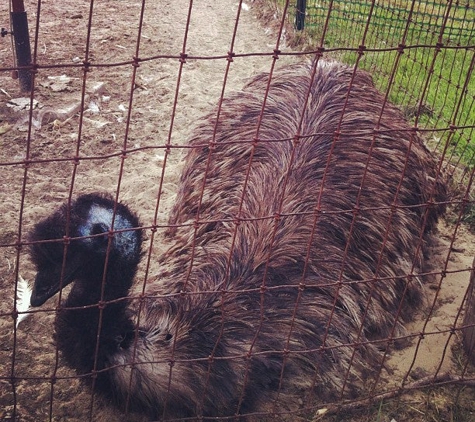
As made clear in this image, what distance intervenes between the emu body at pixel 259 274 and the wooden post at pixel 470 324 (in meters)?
0.29

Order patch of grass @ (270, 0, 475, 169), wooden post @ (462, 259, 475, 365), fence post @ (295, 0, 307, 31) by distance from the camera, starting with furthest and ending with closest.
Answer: fence post @ (295, 0, 307, 31) → patch of grass @ (270, 0, 475, 169) → wooden post @ (462, 259, 475, 365)

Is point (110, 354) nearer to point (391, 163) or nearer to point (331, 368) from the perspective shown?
point (331, 368)

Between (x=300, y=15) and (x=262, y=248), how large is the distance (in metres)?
4.70

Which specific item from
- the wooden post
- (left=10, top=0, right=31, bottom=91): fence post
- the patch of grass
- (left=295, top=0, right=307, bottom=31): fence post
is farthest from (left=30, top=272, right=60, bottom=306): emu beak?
(left=295, top=0, right=307, bottom=31): fence post

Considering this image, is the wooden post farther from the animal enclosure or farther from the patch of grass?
the patch of grass

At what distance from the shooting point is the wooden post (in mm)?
3354

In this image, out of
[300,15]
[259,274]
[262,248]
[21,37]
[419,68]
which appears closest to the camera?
[259,274]

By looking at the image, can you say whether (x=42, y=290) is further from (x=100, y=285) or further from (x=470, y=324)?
(x=470, y=324)

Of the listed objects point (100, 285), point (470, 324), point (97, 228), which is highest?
point (97, 228)

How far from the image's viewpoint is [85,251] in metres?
3.04

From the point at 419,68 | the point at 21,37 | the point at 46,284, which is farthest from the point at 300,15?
the point at 46,284

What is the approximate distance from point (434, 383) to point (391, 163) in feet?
3.97

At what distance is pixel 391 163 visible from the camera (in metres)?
3.93

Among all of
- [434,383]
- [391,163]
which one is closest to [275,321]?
[434,383]
